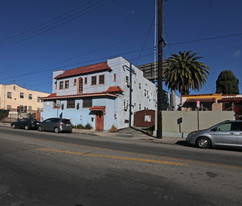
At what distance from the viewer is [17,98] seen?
1809 inches

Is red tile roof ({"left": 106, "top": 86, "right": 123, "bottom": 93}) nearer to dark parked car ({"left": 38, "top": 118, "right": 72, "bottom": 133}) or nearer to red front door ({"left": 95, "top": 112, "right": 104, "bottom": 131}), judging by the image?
red front door ({"left": 95, "top": 112, "right": 104, "bottom": 131})

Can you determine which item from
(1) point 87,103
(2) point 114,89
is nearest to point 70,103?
(1) point 87,103

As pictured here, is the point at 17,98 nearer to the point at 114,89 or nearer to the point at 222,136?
the point at 114,89

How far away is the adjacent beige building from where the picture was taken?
42.5 m

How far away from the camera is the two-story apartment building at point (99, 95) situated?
798 inches

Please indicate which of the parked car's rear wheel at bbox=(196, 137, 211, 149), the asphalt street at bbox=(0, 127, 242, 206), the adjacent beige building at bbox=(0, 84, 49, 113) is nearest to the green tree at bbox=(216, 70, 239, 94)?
the parked car's rear wheel at bbox=(196, 137, 211, 149)

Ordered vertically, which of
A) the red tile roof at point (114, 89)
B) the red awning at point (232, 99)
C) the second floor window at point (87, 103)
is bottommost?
the second floor window at point (87, 103)

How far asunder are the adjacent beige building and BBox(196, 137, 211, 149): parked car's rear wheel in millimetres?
40221

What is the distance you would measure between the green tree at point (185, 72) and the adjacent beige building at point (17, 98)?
33598 millimetres

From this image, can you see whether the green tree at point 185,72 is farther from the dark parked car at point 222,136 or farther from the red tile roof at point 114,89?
the dark parked car at point 222,136

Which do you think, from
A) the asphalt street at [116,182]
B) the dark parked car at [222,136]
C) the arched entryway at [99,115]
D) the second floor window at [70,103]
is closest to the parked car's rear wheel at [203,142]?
the dark parked car at [222,136]

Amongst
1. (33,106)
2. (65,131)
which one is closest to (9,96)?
(33,106)

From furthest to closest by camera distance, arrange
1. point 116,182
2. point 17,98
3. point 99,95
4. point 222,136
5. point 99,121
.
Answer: point 17,98 → point 99,121 → point 99,95 → point 222,136 → point 116,182

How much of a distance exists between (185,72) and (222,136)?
56.5ft
